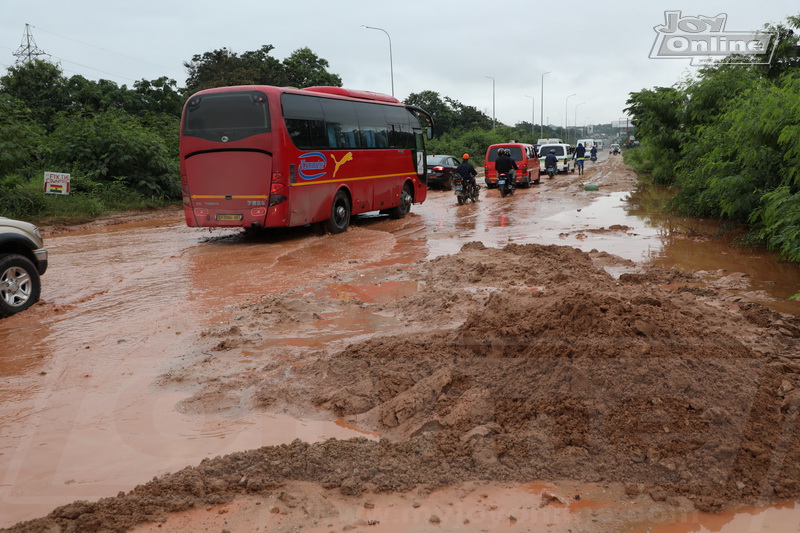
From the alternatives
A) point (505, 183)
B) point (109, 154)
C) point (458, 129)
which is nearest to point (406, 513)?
point (109, 154)

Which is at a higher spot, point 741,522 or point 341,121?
point 341,121

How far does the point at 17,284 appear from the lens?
805cm

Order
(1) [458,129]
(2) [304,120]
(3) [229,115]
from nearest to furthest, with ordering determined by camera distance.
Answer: (3) [229,115] < (2) [304,120] < (1) [458,129]

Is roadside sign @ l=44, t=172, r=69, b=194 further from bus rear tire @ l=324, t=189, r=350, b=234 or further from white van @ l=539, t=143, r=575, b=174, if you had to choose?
white van @ l=539, t=143, r=575, b=174

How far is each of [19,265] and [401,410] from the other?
5835 mm

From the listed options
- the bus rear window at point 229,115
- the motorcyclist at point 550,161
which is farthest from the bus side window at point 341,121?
the motorcyclist at point 550,161

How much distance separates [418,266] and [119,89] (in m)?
29.2

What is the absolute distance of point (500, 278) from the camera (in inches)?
364

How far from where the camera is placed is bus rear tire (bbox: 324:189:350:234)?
1514cm

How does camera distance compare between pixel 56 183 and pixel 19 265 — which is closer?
pixel 19 265

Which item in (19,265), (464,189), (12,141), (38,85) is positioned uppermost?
(38,85)

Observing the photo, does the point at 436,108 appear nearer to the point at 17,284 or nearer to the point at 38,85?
the point at 38,85

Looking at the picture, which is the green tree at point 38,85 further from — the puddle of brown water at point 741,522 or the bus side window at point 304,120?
the puddle of brown water at point 741,522

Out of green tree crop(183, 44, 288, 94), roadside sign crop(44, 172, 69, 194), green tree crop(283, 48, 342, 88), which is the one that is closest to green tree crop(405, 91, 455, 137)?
green tree crop(283, 48, 342, 88)
